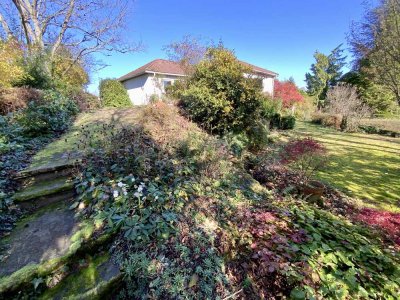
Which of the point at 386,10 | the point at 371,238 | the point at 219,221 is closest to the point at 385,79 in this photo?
the point at 386,10

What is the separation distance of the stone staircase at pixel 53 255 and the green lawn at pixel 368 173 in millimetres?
5612

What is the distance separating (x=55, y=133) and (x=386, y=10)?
11.5 meters

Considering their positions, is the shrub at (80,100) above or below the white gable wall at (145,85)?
below

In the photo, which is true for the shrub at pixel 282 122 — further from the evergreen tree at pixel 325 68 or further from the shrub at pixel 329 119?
the evergreen tree at pixel 325 68

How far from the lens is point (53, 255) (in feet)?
6.98

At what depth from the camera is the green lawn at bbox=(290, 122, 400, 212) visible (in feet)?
17.4

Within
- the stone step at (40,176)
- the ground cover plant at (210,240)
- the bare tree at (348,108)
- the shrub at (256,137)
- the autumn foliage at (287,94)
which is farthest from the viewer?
the autumn foliage at (287,94)

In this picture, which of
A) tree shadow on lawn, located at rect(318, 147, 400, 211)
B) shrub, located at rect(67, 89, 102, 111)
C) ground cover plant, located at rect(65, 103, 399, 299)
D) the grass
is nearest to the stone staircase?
ground cover plant, located at rect(65, 103, 399, 299)

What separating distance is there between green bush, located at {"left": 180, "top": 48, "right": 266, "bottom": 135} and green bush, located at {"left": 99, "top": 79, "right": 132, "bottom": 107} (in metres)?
8.14

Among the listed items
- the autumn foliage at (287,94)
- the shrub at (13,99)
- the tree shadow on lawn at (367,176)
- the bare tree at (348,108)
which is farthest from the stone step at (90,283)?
the autumn foliage at (287,94)

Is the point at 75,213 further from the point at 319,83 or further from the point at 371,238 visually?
the point at 319,83

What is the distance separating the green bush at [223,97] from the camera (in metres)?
6.47

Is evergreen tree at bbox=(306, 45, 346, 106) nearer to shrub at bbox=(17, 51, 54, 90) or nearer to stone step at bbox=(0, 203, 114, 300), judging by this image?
shrub at bbox=(17, 51, 54, 90)

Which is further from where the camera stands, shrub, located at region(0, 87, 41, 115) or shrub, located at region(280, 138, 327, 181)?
shrub, located at region(280, 138, 327, 181)
